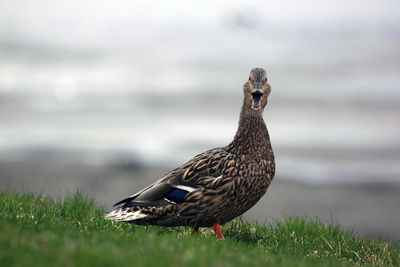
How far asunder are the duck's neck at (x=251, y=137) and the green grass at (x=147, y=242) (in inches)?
56.3

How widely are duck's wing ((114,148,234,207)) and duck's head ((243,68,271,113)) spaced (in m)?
0.89

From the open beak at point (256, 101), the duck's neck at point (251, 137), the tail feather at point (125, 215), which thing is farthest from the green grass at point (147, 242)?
the open beak at point (256, 101)

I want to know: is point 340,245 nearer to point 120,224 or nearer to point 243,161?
point 243,161

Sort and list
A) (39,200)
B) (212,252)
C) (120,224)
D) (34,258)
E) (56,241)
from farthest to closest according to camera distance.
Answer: (39,200)
(120,224)
(212,252)
(56,241)
(34,258)

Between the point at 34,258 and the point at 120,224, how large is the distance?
3310 millimetres

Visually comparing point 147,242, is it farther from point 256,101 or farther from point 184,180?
point 256,101

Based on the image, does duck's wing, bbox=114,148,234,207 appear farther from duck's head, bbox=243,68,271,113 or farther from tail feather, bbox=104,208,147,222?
duck's head, bbox=243,68,271,113

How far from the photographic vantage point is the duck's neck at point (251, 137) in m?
8.12

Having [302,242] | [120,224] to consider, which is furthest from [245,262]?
[302,242]

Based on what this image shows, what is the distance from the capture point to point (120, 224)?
7754 mm

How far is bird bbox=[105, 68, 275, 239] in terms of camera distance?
25.4 ft

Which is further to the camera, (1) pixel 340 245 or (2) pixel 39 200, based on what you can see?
(2) pixel 39 200

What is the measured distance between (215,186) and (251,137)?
1.07 m

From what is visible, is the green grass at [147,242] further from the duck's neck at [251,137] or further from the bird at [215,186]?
the duck's neck at [251,137]
